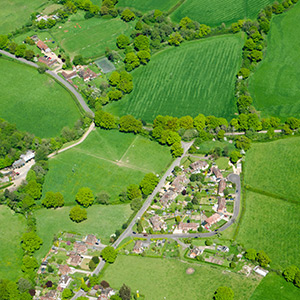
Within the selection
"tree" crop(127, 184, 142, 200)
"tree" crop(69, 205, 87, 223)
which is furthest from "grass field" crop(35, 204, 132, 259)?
"tree" crop(127, 184, 142, 200)

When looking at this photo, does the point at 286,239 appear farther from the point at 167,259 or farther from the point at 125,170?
the point at 125,170

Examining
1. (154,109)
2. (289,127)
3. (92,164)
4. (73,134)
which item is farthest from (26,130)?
(289,127)

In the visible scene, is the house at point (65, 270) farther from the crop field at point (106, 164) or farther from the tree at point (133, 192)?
the tree at point (133, 192)

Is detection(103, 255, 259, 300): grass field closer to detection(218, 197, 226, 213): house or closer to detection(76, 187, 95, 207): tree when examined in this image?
detection(218, 197, 226, 213): house

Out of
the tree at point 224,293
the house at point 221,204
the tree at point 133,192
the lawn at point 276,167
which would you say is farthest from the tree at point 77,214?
the lawn at point 276,167

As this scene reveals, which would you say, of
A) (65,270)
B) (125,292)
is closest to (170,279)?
(125,292)

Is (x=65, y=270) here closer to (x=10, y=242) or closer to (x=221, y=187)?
(x=10, y=242)
